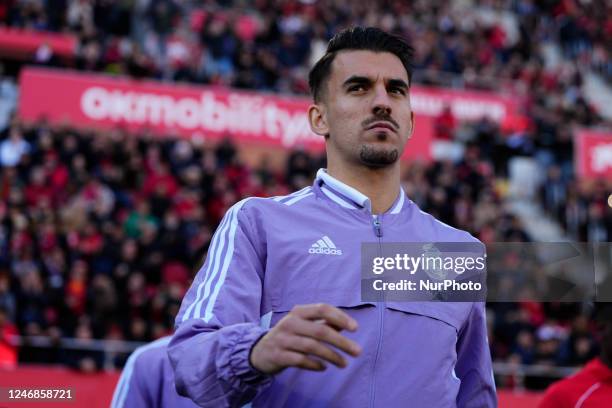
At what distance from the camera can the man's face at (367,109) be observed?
278cm

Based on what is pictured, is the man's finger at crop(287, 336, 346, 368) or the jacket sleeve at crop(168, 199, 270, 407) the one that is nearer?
the man's finger at crop(287, 336, 346, 368)

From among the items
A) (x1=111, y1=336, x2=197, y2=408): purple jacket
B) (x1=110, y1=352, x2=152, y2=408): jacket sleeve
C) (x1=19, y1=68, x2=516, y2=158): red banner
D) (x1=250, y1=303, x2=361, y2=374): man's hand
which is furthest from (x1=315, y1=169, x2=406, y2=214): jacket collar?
(x1=19, y1=68, x2=516, y2=158): red banner

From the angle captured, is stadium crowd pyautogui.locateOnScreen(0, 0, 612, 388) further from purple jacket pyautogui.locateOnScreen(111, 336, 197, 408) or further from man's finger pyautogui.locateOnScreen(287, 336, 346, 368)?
man's finger pyautogui.locateOnScreen(287, 336, 346, 368)

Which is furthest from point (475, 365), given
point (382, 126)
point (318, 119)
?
A: point (318, 119)

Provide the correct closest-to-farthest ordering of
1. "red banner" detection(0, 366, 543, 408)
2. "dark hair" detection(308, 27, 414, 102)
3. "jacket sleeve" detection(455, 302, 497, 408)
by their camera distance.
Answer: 1. "jacket sleeve" detection(455, 302, 497, 408)
2. "dark hair" detection(308, 27, 414, 102)
3. "red banner" detection(0, 366, 543, 408)

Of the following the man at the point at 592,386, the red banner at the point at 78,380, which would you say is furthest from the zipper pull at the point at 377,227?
the red banner at the point at 78,380

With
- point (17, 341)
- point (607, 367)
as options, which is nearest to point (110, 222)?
point (17, 341)

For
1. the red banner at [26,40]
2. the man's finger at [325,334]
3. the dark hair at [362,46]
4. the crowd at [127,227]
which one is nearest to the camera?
the man's finger at [325,334]

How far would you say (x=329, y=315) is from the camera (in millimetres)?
1944

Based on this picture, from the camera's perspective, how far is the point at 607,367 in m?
4.02

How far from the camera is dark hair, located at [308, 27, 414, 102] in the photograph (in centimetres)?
294

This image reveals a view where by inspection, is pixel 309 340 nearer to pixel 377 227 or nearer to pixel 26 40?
pixel 377 227

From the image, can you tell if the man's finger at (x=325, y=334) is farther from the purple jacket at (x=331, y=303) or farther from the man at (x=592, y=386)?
the man at (x=592, y=386)

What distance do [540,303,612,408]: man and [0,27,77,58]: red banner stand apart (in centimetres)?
1259
